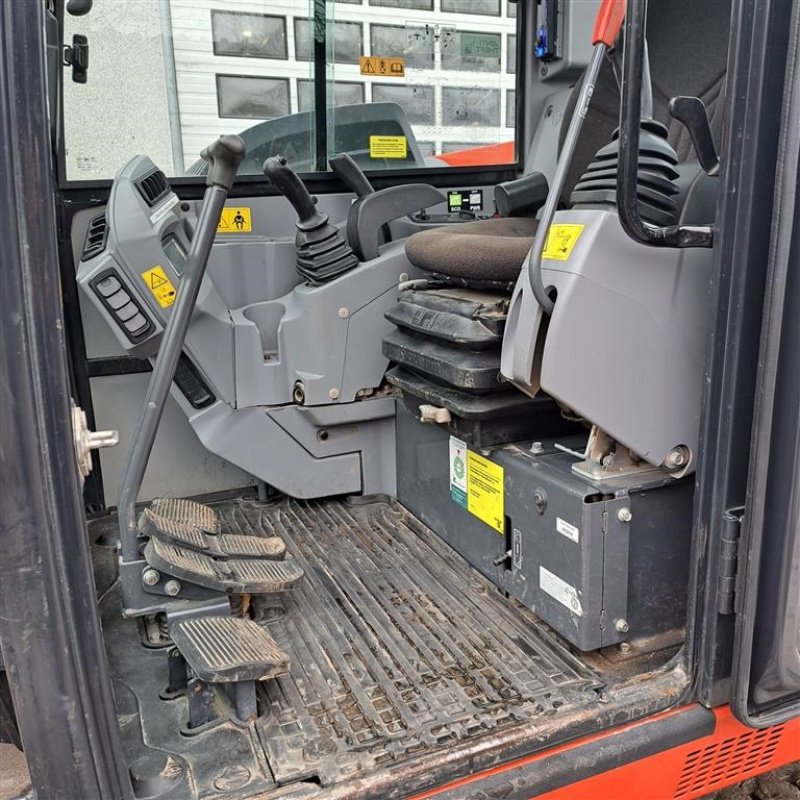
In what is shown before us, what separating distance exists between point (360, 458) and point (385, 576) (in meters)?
0.52

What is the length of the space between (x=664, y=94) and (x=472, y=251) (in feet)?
2.55

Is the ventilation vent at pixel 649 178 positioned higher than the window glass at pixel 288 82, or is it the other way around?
the window glass at pixel 288 82

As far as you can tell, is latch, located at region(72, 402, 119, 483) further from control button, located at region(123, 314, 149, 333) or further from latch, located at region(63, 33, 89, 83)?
latch, located at region(63, 33, 89, 83)

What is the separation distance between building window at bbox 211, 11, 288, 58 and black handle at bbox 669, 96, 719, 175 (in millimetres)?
1567

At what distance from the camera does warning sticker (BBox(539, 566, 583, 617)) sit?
1.46 m

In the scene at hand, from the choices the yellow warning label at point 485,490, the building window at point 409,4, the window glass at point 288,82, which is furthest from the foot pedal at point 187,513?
the building window at point 409,4

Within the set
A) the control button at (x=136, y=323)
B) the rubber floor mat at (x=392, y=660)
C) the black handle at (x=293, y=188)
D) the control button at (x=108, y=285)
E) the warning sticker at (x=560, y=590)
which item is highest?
the black handle at (x=293, y=188)

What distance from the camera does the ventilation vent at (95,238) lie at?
1.96 metres

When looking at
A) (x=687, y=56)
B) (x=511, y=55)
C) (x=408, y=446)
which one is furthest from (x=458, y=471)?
(x=511, y=55)

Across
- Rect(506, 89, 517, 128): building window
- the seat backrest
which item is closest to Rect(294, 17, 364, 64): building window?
Rect(506, 89, 517, 128): building window

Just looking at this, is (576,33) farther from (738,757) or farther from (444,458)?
(738,757)

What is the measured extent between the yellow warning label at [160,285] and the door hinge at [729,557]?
57.0 inches

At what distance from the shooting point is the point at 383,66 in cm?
254

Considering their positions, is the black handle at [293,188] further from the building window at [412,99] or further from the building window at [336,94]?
the building window at [412,99]
